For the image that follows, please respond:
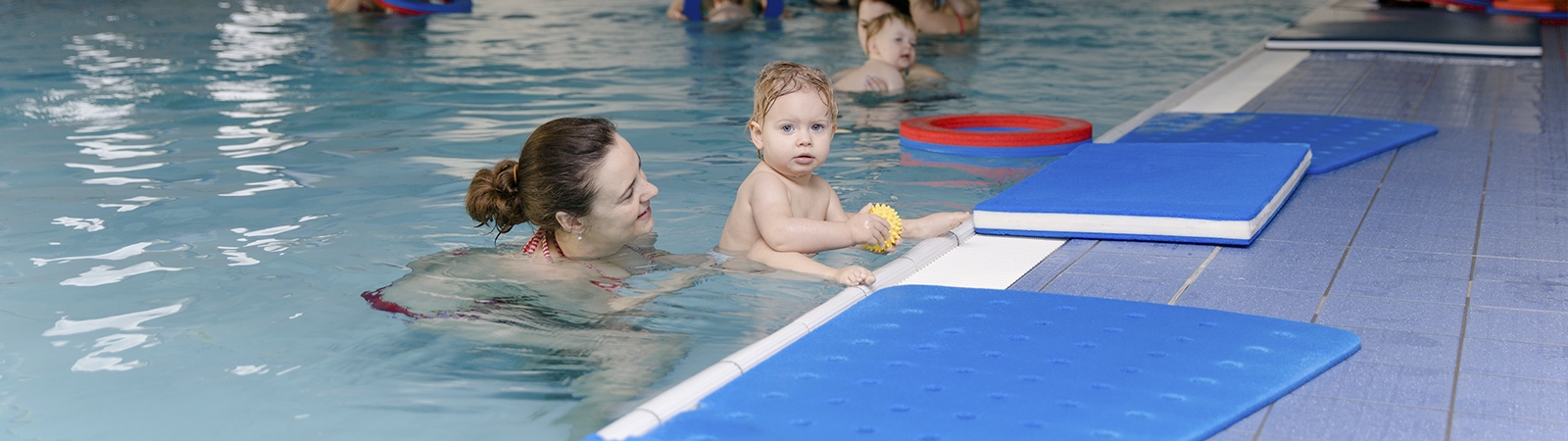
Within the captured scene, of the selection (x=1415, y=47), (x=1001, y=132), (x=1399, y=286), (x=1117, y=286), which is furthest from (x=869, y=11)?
(x=1399, y=286)

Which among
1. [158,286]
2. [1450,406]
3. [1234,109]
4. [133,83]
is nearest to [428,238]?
[158,286]

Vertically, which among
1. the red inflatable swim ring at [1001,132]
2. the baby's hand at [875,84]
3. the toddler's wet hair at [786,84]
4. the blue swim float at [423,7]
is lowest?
the blue swim float at [423,7]

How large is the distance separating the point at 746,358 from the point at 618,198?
87 centimetres

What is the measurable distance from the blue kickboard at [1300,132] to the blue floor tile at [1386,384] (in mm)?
2165

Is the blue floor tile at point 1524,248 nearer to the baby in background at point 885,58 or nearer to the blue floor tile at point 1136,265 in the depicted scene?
the blue floor tile at point 1136,265

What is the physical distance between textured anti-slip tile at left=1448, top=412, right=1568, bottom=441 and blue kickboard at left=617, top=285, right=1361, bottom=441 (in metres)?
0.28

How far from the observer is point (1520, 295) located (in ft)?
9.53

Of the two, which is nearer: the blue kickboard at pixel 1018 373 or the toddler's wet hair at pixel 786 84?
the blue kickboard at pixel 1018 373

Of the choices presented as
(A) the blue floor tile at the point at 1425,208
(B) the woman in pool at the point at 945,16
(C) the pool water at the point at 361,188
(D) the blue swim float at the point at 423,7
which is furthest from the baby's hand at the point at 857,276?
(D) the blue swim float at the point at 423,7

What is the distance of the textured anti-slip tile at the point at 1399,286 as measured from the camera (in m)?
2.90

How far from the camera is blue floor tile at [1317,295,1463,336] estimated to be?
2674mm

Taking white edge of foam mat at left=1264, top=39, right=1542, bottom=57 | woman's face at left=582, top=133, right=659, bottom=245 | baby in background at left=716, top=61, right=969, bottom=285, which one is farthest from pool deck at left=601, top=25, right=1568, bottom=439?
white edge of foam mat at left=1264, top=39, right=1542, bottom=57

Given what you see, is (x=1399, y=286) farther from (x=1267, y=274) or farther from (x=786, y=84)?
(x=786, y=84)

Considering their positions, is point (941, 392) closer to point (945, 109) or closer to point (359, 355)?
point (359, 355)
